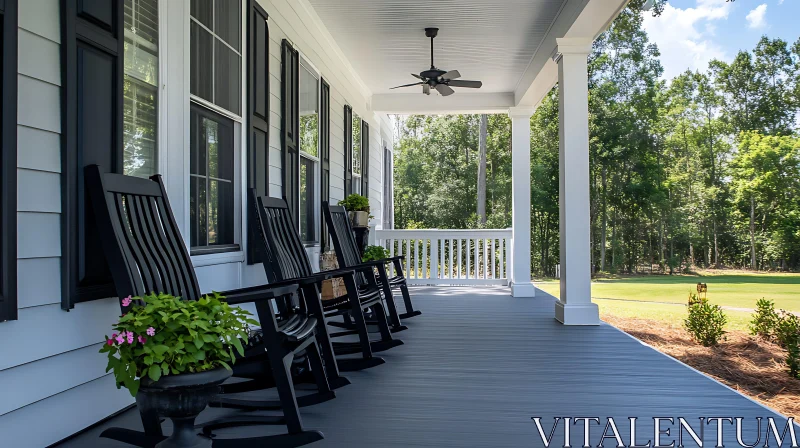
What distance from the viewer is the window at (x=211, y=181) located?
10.8 feet

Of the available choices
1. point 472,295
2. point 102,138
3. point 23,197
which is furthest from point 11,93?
point 472,295

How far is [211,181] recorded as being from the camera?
3.50 metres

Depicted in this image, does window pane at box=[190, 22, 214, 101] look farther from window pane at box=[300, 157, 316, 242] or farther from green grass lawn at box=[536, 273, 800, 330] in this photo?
green grass lawn at box=[536, 273, 800, 330]

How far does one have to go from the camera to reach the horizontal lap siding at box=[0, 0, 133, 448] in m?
1.94

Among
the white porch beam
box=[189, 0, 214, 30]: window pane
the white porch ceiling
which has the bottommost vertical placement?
box=[189, 0, 214, 30]: window pane

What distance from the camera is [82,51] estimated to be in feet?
7.30

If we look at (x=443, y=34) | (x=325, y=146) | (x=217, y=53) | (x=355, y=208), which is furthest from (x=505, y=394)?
(x=443, y=34)

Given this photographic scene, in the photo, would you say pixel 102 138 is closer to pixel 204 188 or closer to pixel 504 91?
pixel 204 188

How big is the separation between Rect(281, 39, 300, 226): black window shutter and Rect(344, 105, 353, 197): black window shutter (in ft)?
6.95

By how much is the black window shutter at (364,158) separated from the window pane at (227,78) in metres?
4.45

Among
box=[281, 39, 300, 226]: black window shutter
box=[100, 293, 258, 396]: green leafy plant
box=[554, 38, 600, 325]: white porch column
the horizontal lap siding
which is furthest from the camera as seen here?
box=[554, 38, 600, 325]: white porch column

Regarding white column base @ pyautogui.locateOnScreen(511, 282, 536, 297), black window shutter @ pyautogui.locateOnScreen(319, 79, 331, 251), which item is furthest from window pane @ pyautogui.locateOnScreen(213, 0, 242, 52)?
white column base @ pyautogui.locateOnScreen(511, 282, 536, 297)

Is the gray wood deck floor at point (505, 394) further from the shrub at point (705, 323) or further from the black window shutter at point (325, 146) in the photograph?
the shrub at point (705, 323)

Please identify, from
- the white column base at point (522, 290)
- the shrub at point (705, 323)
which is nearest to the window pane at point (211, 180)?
the white column base at point (522, 290)
